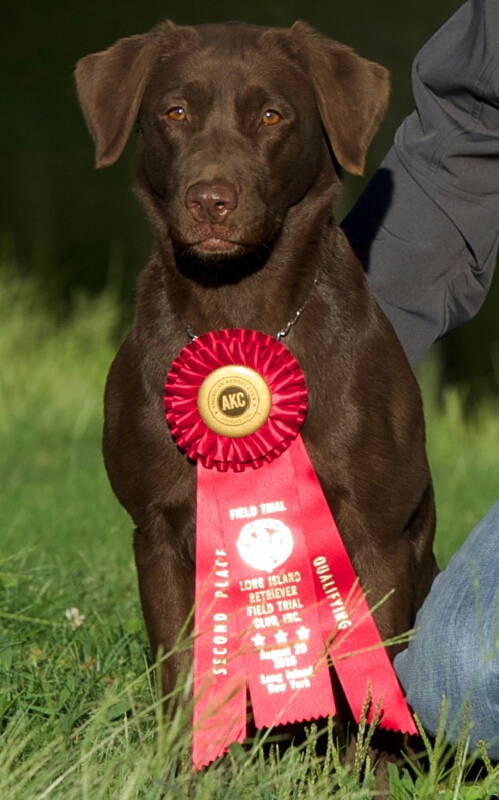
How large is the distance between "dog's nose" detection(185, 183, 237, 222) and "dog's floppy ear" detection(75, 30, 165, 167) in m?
0.34

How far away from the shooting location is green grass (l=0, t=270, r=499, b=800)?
2.38m

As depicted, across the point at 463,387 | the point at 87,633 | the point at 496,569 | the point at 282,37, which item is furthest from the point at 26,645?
the point at 463,387

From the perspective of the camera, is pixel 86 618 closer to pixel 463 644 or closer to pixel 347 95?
pixel 463 644

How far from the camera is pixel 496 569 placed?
2.70 m

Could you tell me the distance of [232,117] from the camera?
305 centimetres

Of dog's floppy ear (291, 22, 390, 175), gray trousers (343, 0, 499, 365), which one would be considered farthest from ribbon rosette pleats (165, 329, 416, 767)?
gray trousers (343, 0, 499, 365)

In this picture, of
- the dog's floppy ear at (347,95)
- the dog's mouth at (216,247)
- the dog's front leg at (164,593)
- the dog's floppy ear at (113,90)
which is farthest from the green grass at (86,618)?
the dog's floppy ear at (347,95)

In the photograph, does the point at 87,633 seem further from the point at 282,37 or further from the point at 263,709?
the point at 282,37

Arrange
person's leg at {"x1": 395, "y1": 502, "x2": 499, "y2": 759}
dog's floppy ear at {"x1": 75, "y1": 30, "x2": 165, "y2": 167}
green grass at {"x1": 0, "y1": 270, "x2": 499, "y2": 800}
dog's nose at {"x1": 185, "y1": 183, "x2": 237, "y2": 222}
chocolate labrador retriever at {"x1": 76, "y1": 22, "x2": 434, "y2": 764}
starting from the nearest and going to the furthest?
1. green grass at {"x1": 0, "y1": 270, "x2": 499, "y2": 800}
2. person's leg at {"x1": 395, "y1": 502, "x2": 499, "y2": 759}
3. dog's nose at {"x1": 185, "y1": 183, "x2": 237, "y2": 222}
4. chocolate labrador retriever at {"x1": 76, "y1": 22, "x2": 434, "y2": 764}
5. dog's floppy ear at {"x1": 75, "y1": 30, "x2": 165, "y2": 167}

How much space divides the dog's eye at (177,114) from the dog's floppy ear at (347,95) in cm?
30

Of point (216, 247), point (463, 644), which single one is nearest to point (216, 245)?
point (216, 247)

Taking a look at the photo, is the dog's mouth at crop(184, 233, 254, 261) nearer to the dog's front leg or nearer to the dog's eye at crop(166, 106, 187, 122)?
the dog's eye at crop(166, 106, 187, 122)

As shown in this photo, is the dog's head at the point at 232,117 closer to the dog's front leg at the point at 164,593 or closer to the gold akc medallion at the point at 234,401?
the gold akc medallion at the point at 234,401

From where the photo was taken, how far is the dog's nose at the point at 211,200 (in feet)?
9.46
